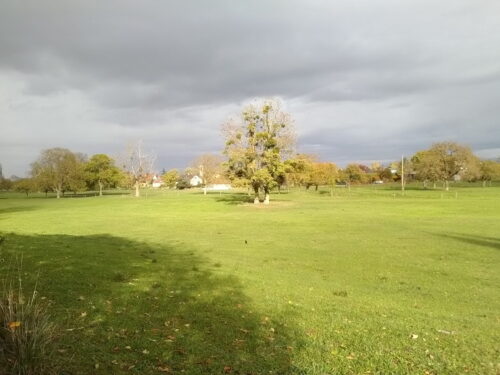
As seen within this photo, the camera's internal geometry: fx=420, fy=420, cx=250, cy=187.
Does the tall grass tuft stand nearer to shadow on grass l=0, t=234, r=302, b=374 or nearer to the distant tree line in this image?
shadow on grass l=0, t=234, r=302, b=374

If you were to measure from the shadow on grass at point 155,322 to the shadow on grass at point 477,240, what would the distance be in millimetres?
14367

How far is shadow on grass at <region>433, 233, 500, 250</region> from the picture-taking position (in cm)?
2034

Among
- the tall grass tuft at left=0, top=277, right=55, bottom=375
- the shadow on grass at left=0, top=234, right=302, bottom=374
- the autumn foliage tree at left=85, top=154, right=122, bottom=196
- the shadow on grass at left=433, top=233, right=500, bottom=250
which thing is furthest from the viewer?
the autumn foliage tree at left=85, top=154, right=122, bottom=196

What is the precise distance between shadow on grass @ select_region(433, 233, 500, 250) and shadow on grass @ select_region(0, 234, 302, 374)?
14367mm

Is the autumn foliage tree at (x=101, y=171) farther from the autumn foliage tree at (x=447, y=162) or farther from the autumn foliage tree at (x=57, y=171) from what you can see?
the autumn foliage tree at (x=447, y=162)

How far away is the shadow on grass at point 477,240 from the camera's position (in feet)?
66.7

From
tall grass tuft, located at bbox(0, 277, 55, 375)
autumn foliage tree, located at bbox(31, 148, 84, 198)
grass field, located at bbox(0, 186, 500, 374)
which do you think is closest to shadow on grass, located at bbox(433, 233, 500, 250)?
grass field, located at bbox(0, 186, 500, 374)

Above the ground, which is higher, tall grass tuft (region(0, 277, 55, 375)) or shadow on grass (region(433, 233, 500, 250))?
tall grass tuft (region(0, 277, 55, 375))

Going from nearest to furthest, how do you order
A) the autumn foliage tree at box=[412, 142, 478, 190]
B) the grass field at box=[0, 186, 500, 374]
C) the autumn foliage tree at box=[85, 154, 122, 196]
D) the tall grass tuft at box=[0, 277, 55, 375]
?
the tall grass tuft at box=[0, 277, 55, 375], the grass field at box=[0, 186, 500, 374], the autumn foliage tree at box=[412, 142, 478, 190], the autumn foliage tree at box=[85, 154, 122, 196]

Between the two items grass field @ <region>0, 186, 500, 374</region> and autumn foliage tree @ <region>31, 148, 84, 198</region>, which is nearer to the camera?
grass field @ <region>0, 186, 500, 374</region>

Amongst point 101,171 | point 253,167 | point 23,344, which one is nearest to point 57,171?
point 101,171

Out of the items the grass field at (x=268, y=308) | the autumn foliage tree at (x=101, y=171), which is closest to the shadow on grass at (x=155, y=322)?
the grass field at (x=268, y=308)

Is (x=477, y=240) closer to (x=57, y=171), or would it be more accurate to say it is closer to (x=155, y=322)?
(x=155, y=322)

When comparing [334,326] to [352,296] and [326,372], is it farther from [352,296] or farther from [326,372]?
[352,296]
